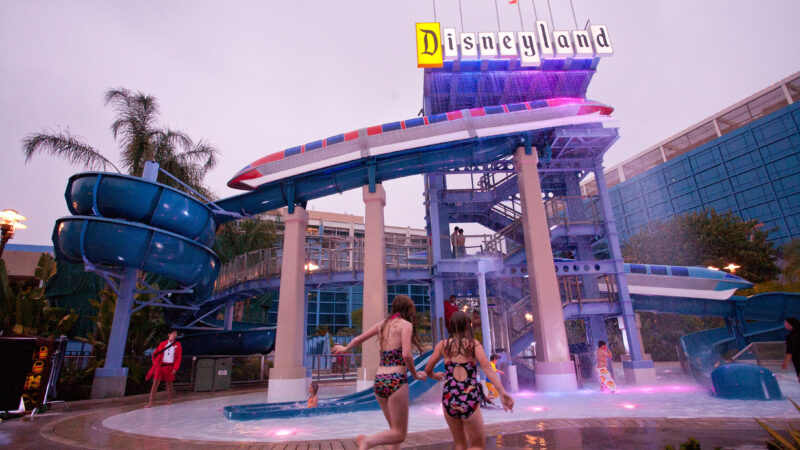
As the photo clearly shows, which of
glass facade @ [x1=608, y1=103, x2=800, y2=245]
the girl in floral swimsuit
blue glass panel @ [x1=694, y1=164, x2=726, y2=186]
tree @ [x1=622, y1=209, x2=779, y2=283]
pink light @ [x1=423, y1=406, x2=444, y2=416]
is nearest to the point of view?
the girl in floral swimsuit

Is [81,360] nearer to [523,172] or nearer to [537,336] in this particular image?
[537,336]

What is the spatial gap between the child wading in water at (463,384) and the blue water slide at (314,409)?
616 centimetres

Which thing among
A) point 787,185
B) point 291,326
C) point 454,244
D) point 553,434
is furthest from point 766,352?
point 787,185

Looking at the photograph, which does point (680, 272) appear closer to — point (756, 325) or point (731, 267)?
point (756, 325)

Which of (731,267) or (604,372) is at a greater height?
(731,267)

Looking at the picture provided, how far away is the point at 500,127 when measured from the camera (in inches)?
555

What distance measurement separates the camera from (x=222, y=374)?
56.4ft

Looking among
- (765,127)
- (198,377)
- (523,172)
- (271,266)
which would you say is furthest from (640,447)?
(765,127)

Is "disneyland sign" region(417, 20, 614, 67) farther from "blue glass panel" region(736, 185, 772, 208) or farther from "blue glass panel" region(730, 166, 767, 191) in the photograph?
"blue glass panel" region(730, 166, 767, 191)

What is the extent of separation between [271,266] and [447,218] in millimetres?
9974

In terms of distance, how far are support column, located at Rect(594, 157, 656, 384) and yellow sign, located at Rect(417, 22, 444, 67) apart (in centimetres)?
914

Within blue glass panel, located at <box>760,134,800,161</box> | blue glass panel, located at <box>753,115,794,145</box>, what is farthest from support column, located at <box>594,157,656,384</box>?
blue glass panel, located at <box>753,115,794,145</box>

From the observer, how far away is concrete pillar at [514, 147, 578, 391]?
12461mm

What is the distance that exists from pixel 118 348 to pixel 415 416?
39.3ft
